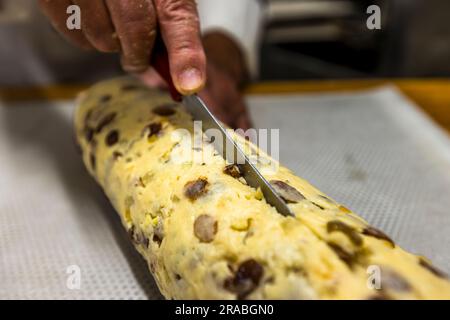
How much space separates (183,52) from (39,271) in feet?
1.85

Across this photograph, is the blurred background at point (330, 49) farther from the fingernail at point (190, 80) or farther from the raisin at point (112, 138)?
the fingernail at point (190, 80)

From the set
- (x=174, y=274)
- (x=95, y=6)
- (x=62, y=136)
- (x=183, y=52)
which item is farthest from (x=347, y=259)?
(x=62, y=136)

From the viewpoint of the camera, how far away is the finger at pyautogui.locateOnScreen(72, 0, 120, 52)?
3.22 feet

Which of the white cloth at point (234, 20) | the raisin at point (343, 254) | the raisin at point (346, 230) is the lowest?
the raisin at point (343, 254)

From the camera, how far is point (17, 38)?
1.91m

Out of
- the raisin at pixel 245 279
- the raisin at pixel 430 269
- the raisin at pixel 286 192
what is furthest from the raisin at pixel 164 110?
the raisin at pixel 430 269

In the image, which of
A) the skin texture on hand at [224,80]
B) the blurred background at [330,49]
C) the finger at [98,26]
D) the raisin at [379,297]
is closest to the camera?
the raisin at [379,297]

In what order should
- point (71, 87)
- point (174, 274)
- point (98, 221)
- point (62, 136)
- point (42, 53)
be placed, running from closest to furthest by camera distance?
1. point (174, 274)
2. point (98, 221)
3. point (62, 136)
4. point (71, 87)
5. point (42, 53)

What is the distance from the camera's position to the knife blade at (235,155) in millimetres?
766

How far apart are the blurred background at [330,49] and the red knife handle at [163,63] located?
40.3 inches

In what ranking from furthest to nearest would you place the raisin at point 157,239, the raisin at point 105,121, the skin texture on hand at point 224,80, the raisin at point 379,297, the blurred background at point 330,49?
the blurred background at point 330,49, the skin texture on hand at point 224,80, the raisin at point 105,121, the raisin at point 157,239, the raisin at point 379,297

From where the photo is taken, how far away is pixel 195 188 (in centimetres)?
83

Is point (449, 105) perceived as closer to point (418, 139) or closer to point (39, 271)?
point (418, 139)

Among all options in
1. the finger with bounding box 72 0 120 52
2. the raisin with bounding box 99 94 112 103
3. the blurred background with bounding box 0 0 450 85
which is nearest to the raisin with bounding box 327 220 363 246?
the finger with bounding box 72 0 120 52
